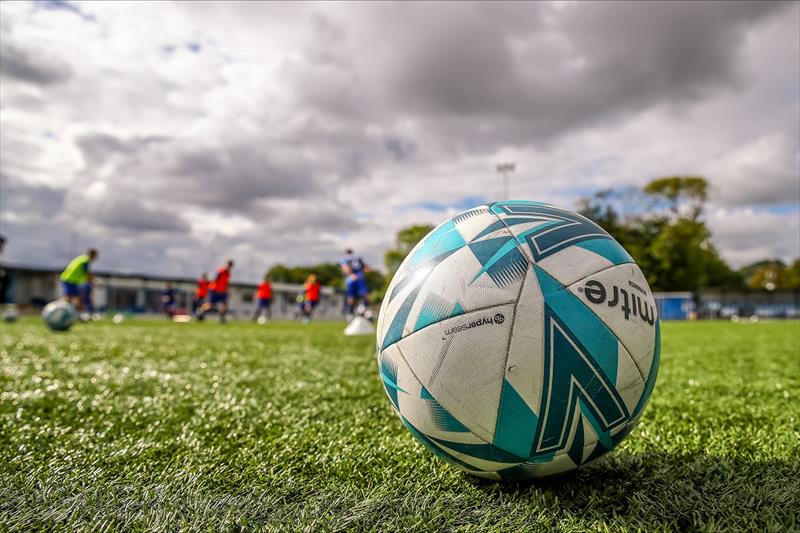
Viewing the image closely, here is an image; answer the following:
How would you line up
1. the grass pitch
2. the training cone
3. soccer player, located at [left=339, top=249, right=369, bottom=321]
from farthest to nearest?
1. soccer player, located at [left=339, top=249, right=369, bottom=321]
2. the training cone
3. the grass pitch

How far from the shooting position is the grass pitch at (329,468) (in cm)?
202

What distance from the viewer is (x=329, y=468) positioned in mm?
2584

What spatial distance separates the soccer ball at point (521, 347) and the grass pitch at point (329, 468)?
0.77 feet

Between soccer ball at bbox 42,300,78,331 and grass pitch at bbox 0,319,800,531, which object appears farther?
soccer ball at bbox 42,300,78,331

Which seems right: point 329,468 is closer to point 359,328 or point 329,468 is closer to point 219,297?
point 359,328

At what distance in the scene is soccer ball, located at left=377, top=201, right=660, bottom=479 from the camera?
205cm

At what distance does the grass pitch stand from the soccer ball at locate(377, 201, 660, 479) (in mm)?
236

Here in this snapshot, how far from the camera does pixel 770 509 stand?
1.97m

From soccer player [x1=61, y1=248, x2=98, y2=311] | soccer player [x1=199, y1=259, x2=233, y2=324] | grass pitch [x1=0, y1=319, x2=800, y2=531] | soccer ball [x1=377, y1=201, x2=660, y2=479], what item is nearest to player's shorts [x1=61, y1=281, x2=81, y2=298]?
soccer player [x1=61, y1=248, x2=98, y2=311]

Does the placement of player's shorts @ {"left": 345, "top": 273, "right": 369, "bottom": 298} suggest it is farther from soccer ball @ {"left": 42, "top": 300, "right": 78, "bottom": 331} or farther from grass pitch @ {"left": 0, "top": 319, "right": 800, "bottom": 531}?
grass pitch @ {"left": 0, "top": 319, "right": 800, "bottom": 531}

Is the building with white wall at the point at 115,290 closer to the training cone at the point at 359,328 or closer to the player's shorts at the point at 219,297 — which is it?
the player's shorts at the point at 219,297

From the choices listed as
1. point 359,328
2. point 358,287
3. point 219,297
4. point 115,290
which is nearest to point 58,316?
point 359,328

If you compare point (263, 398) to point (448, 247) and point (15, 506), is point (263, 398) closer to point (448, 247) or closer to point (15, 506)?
point (15, 506)

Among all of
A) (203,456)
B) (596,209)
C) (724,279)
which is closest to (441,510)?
(203,456)
